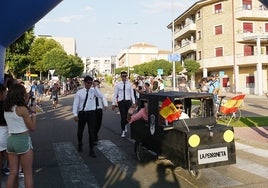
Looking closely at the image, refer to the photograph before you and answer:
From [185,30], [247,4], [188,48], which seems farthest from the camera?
[185,30]

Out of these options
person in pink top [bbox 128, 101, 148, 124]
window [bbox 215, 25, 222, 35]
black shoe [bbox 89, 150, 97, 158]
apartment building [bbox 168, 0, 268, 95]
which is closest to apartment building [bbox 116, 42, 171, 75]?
apartment building [bbox 168, 0, 268, 95]

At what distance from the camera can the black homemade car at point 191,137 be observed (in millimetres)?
5949

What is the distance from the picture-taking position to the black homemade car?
5.95 meters

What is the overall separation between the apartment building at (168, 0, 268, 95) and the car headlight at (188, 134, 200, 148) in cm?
4062

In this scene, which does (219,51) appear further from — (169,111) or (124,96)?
(169,111)

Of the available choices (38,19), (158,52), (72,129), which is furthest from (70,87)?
(158,52)

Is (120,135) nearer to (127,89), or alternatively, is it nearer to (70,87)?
(127,89)

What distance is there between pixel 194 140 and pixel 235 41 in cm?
4605

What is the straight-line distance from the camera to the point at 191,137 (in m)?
5.91

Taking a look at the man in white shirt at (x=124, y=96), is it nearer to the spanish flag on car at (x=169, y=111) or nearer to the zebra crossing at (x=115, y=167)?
the zebra crossing at (x=115, y=167)

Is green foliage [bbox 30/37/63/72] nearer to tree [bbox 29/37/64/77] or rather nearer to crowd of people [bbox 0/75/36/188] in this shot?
tree [bbox 29/37/64/77]

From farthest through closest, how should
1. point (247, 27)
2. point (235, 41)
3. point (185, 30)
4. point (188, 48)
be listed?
point (185, 30) → point (188, 48) → point (247, 27) → point (235, 41)

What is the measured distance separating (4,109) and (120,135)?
677 centimetres

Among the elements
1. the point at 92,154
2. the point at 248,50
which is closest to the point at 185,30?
the point at 248,50
